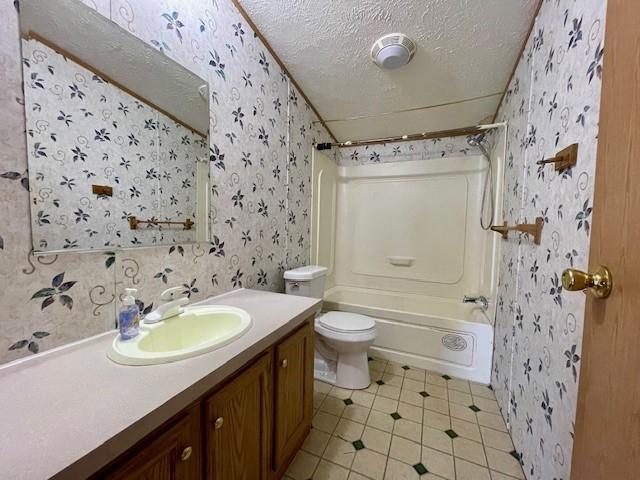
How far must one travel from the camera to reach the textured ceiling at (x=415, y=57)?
1353 mm

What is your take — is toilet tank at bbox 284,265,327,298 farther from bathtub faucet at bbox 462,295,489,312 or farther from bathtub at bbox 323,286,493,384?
bathtub faucet at bbox 462,295,489,312

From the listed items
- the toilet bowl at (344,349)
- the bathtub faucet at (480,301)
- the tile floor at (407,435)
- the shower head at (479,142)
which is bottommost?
the tile floor at (407,435)

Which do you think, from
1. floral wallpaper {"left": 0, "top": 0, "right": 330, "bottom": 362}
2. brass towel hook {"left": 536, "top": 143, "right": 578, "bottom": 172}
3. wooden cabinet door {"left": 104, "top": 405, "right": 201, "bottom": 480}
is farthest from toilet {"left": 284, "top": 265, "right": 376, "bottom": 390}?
brass towel hook {"left": 536, "top": 143, "right": 578, "bottom": 172}

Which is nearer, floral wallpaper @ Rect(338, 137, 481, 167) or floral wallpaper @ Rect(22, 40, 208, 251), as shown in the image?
floral wallpaper @ Rect(22, 40, 208, 251)

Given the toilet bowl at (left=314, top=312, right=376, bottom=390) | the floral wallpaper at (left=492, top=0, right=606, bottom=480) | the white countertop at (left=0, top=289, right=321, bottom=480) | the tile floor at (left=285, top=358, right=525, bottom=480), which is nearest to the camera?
the white countertop at (left=0, top=289, right=321, bottom=480)

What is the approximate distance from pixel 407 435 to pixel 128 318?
61.1 inches

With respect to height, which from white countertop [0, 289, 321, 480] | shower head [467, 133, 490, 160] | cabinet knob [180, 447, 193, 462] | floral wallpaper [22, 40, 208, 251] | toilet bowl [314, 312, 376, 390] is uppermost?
shower head [467, 133, 490, 160]

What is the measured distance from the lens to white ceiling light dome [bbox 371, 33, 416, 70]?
1.50m

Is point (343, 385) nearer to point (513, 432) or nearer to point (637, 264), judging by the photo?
point (513, 432)

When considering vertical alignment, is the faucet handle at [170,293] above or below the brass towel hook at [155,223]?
below

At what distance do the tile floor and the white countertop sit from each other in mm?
902

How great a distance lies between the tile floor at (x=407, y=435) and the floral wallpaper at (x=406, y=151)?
212cm

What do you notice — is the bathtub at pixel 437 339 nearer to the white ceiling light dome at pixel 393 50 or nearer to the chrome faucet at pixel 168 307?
the chrome faucet at pixel 168 307

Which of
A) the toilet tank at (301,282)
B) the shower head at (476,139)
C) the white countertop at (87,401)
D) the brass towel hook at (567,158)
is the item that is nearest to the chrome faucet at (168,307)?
the white countertop at (87,401)
